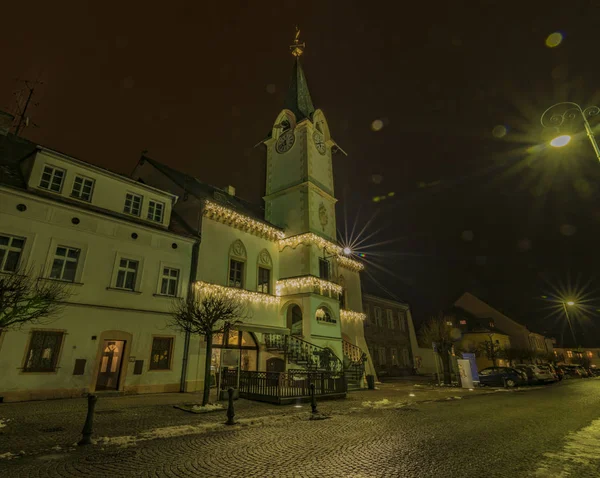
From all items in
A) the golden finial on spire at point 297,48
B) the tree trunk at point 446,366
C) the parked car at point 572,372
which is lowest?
the parked car at point 572,372

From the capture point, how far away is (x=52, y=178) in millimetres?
15203

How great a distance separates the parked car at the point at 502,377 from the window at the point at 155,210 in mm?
26405

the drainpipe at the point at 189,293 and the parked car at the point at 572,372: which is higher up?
the drainpipe at the point at 189,293

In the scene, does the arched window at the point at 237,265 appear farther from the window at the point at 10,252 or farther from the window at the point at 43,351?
the window at the point at 10,252

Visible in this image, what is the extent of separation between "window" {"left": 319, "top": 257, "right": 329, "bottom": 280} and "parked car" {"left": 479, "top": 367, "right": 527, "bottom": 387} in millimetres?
14795

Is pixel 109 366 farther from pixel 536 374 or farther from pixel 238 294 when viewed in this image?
pixel 536 374

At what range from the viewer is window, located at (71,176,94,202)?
15773 mm

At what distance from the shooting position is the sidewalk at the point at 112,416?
7320 millimetres

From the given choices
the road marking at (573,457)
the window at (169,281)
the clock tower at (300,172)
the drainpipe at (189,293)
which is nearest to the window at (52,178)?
the window at (169,281)

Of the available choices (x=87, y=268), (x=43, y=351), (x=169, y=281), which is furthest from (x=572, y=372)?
(x=43, y=351)

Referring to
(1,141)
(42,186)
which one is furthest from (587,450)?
(1,141)

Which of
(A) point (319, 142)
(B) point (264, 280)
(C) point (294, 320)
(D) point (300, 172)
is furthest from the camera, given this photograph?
(A) point (319, 142)

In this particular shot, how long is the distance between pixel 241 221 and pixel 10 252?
11776mm

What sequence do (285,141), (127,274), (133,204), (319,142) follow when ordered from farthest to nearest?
(319,142)
(285,141)
(133,204)
(127,274)
